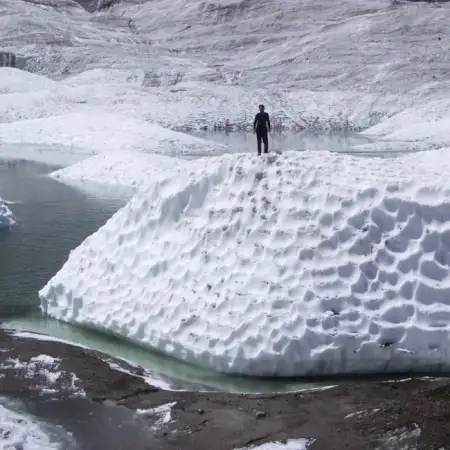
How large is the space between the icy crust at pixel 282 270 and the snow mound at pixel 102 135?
2700cm

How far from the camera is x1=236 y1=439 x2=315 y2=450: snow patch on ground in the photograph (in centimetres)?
756

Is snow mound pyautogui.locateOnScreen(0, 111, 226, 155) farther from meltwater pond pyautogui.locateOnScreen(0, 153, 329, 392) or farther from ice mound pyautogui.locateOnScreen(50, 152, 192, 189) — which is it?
meltwater pond pyautogui.locateOnScreen(0, 153, 329, 392)

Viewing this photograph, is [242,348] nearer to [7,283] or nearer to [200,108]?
[7,283]

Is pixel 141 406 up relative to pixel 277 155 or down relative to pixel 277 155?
down

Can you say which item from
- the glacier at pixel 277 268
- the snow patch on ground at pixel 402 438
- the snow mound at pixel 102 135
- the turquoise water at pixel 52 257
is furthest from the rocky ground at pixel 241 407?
the snow mound at pixel 102 135

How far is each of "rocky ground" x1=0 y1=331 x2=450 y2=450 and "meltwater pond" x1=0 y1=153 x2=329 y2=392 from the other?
648mm

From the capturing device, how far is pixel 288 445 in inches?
300

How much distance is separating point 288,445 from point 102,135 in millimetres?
36948

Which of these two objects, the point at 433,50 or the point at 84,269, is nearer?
the point at 84,269

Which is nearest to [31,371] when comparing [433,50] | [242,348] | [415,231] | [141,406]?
[141,406]

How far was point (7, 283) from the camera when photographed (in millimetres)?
15289

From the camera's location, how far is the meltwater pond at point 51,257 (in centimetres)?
1027

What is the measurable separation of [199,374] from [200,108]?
48.8 meters

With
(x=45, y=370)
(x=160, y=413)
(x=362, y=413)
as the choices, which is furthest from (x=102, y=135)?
(x=362, y=413)
